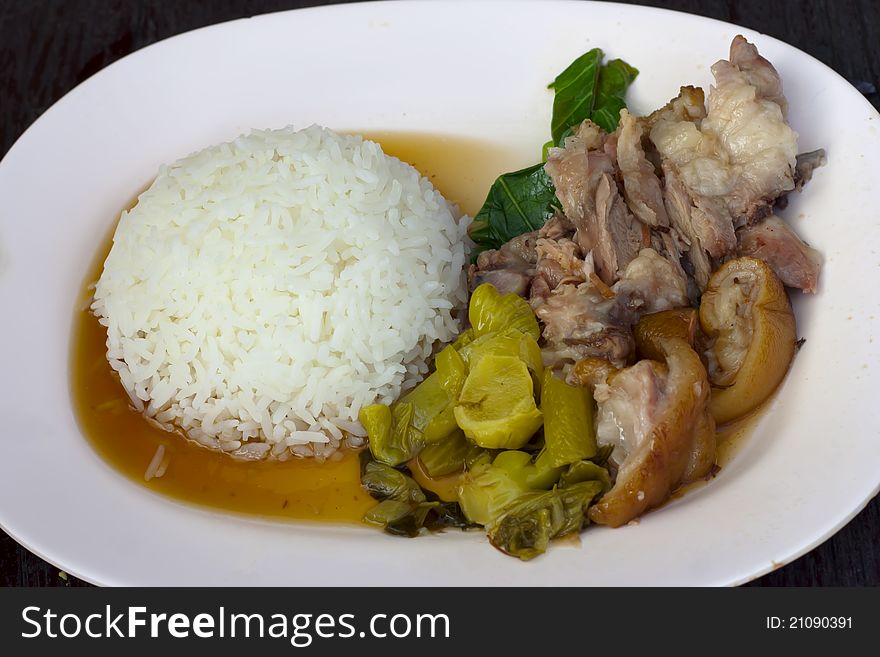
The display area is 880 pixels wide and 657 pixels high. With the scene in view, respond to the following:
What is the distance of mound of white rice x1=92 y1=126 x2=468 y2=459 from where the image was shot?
12.6ft

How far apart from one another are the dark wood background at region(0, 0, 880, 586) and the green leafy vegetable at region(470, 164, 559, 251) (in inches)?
40.9

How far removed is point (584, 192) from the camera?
3691 mm

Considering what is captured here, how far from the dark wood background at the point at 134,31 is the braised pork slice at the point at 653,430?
217cm

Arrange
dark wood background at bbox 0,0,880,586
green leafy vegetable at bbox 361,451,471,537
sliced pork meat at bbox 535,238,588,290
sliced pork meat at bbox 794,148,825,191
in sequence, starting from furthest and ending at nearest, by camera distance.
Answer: dark wood background at bbox 0,0,880,586 < sliced pork meat at bbox 794,148,825,191 < sliced pork meat at bbox 535,238,588,290 < green leafy vegetable at bbox 361,451,471,537

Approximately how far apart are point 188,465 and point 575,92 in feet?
8.81

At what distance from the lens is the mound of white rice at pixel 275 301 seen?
3.84 meters

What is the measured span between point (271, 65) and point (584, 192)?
2.13 meters

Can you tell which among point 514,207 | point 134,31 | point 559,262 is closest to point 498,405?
point 559,262

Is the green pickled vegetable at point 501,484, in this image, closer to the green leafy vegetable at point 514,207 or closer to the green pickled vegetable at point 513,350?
the green pickled vegetable at point 513,350

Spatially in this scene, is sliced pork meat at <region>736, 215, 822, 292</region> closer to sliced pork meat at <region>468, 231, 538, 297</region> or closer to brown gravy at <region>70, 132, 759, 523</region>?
brown gravy at <region>70, 132, 759, 523</region>

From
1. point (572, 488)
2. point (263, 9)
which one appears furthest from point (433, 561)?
point (263, 9)

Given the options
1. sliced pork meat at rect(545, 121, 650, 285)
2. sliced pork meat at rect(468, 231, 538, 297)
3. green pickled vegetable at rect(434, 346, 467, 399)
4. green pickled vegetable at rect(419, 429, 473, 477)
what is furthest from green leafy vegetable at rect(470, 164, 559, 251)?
green pickled vegetable at rect(419, 429, 473, 477)

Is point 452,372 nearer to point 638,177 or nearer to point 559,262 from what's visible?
point 559,262
